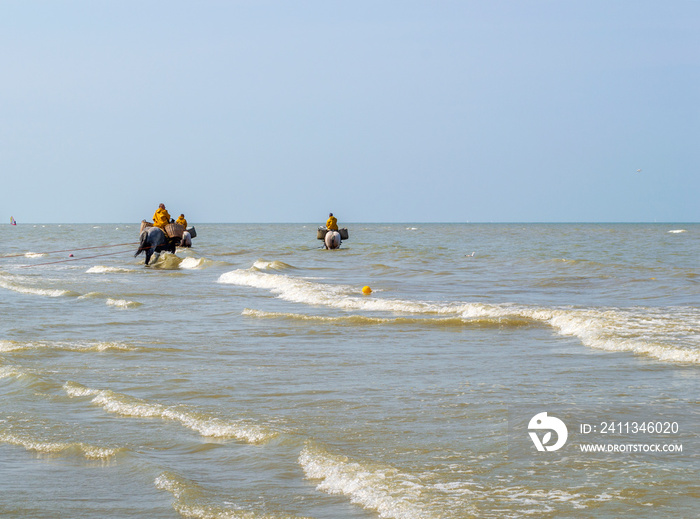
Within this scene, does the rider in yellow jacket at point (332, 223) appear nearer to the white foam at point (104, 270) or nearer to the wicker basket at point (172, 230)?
the wicker basket at point (172, 230)

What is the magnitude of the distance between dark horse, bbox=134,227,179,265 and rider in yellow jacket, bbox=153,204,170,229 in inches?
8.8

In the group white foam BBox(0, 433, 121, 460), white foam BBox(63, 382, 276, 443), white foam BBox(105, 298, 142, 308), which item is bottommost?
white foam BBox(0, 433, 121, 460)

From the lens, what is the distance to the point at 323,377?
25.8 feet

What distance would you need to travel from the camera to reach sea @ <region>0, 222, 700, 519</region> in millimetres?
4457

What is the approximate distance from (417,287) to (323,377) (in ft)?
39.3

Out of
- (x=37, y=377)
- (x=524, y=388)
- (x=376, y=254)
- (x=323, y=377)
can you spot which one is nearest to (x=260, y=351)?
(x=323, y=377)

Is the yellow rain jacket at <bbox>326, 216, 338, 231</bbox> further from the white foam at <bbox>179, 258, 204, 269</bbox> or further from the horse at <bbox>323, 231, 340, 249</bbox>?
the white foam at <bbox>179, 258, 204, 269</bbox>

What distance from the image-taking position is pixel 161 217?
92.7ft

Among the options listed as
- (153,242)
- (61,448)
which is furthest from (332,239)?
(61,448)

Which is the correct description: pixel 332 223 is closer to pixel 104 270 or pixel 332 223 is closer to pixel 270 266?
pixel 270 266

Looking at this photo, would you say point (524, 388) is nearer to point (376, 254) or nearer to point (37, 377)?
point (37, 377)

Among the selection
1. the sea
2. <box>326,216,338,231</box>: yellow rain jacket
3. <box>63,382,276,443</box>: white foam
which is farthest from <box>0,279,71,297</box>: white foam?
<box>326,216,338,231</box>: yellow rain jacket

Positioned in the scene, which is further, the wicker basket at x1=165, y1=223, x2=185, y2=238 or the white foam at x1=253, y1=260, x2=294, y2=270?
the wicker basket at x1=165, y1=223, x2=185, y2=238

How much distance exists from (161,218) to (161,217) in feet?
0.13
